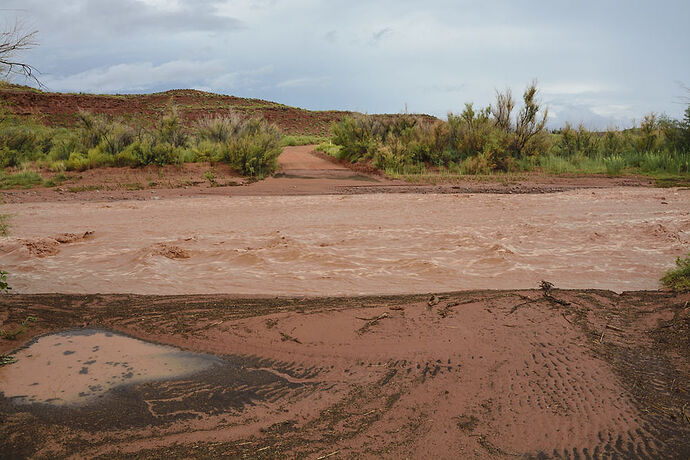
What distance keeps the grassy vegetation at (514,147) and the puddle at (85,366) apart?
633 inches

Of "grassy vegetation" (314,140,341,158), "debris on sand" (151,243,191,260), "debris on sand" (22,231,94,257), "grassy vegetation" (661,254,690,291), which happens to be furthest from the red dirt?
"grassy vegetation" (661,254,690,291)

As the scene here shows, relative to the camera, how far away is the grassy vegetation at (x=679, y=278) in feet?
22.0

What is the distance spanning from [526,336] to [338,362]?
6.48 ft

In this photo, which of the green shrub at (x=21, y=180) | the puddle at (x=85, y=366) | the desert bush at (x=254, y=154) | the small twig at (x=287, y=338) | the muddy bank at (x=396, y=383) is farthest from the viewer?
the desert bush at (x=254, y=154)

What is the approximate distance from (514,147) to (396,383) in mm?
20283

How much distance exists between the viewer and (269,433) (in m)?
3.93

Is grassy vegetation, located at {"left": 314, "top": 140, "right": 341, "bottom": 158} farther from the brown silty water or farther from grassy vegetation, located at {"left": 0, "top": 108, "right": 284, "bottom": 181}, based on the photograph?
the brown silty water

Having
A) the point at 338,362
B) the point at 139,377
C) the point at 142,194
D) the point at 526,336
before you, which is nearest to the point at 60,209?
the point at 142,194

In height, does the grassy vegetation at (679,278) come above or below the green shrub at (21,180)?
below

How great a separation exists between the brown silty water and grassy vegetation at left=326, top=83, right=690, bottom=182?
5959mm

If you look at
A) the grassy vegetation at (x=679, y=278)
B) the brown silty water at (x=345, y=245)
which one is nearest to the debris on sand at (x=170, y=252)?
the brown silty water at (x=345, y=245)

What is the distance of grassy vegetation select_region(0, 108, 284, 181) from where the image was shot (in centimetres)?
2034

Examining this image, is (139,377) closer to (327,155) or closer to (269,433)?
(269,433)

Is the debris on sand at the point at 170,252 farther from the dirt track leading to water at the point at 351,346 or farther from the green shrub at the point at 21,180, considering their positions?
the green shrub at the point at 21,180
